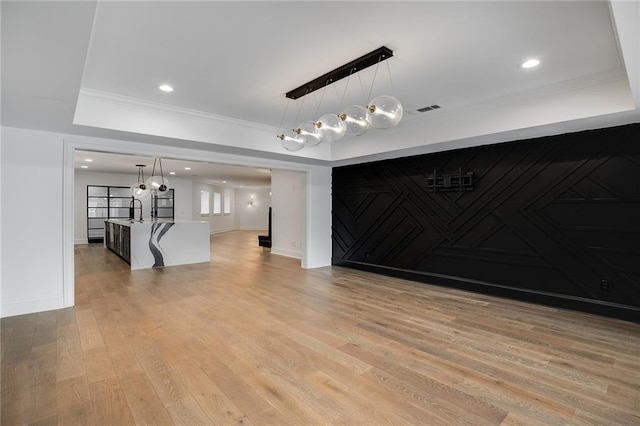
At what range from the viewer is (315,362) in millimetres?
2648

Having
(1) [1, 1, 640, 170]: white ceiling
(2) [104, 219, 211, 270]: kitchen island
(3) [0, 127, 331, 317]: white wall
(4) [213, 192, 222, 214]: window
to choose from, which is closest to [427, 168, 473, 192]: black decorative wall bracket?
(1) [1, 1, 640, 170]: white ceiling

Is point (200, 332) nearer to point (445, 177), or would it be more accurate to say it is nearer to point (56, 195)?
point (56, 195)

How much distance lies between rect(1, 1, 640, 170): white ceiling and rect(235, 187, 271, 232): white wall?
43.2ft

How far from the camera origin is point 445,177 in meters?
5.41

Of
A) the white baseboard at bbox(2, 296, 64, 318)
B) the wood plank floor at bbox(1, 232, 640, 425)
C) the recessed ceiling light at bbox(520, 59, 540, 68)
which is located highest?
the recessed ceiling light at bbox(520, 59, 540, 68)

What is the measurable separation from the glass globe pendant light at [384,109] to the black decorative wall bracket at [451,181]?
9.27 ft

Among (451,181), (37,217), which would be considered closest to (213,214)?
(37,217)

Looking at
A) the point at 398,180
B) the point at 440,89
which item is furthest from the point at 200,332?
the point at 398,180

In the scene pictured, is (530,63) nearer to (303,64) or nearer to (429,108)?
(429,108)

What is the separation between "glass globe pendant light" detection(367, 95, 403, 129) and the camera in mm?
2791

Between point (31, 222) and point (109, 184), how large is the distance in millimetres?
9350

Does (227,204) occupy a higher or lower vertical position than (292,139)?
lower

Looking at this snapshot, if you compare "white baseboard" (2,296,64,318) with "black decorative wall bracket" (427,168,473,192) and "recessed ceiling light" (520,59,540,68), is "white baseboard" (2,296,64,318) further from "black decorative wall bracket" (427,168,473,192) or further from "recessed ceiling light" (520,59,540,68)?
"recessed ceiling light" (520,59,540,68)

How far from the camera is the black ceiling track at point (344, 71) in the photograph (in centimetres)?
288
